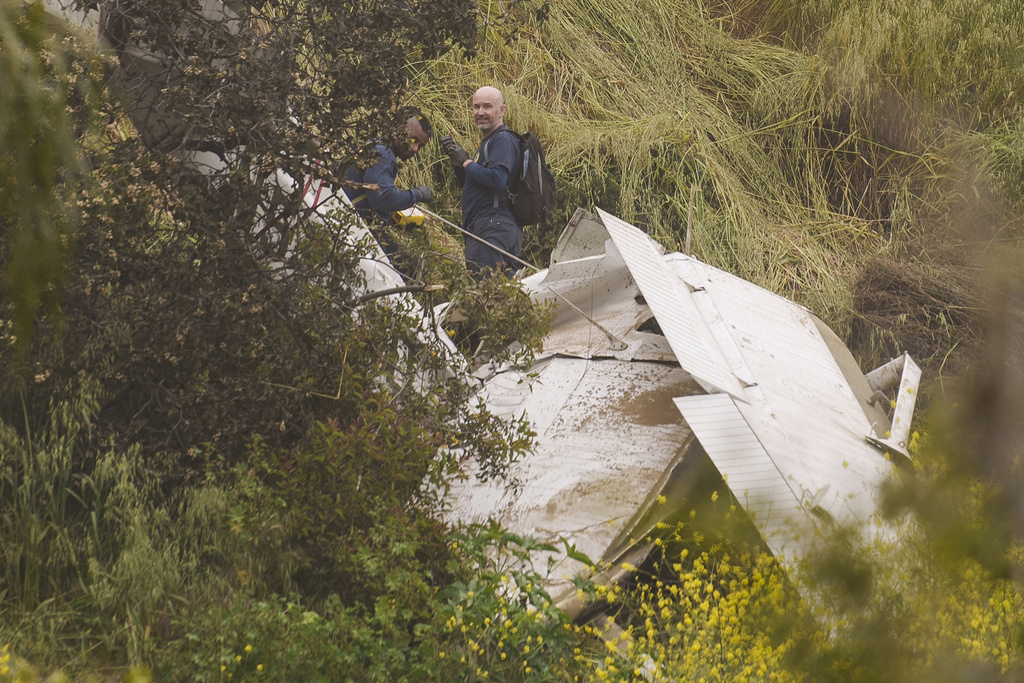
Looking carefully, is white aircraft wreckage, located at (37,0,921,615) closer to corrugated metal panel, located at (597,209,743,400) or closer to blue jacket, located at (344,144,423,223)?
corrugated metal panel, located at (597,209,743,400)

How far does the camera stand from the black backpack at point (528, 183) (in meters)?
4.90

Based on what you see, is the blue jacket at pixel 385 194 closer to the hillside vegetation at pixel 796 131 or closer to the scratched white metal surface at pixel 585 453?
the scratched white metal surface at pixel 585 453

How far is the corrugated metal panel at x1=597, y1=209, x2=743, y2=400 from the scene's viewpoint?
319 cm

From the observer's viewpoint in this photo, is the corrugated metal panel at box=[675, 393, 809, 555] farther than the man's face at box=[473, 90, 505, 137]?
No

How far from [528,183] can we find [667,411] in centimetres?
193

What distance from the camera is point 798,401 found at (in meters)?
3.55

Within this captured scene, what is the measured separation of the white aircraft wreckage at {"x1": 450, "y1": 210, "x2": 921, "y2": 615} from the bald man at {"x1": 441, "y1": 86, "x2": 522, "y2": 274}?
0.55 meters

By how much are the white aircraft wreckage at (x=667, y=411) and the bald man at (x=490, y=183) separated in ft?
1.81

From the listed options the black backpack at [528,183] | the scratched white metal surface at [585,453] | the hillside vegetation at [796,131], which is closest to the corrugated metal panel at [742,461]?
the scratched white metal surface at [585,453]

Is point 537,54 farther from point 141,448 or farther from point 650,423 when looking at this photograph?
point 141,448

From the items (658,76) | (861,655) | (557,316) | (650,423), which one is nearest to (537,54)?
(658,76)

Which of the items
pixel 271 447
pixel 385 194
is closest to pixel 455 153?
pixel 385 194

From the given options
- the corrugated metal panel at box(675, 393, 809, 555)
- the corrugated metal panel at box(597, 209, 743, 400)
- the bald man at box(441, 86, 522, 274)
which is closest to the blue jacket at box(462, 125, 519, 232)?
the bald man at box(441, 86, 522, 274)

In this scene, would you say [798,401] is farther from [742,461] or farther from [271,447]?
[271,447]
